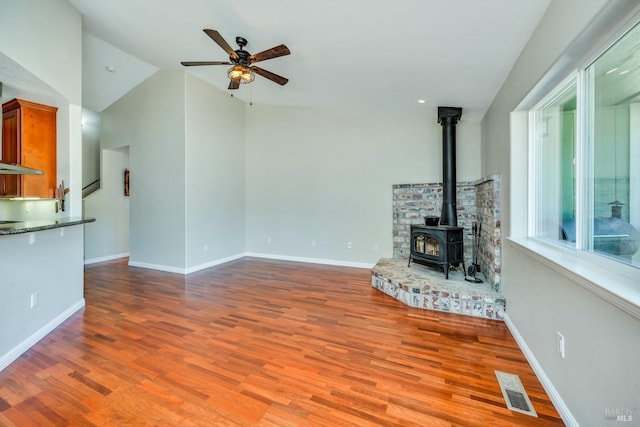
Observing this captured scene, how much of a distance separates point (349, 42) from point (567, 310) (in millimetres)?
2741

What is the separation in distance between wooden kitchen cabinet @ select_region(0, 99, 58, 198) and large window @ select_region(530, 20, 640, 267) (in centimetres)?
488

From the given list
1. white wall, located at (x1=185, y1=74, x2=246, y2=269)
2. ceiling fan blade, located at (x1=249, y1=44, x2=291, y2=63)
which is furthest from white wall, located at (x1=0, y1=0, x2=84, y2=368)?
ceiling fan blade, located at (x1=249, y1=44, x2=291, y2=63)

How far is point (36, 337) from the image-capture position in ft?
8.29

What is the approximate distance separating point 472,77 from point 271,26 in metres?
2.15

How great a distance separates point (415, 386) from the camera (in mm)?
1914

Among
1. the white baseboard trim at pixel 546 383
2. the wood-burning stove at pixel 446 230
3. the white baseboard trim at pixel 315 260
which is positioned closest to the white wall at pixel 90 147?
the white baseboard trim at pixel 315 260

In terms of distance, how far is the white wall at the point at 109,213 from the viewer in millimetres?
5797

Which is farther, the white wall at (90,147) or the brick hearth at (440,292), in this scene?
the white wall at (90,147)

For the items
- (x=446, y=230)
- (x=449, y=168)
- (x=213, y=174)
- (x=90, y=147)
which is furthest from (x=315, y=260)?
(x=90, y=147)

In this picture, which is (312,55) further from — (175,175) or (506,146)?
(175,175)

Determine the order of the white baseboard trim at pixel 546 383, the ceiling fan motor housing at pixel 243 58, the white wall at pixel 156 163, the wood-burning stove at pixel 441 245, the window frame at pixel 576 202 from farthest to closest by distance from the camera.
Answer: the white wall at pixel 156 163
the wood-burning stove at pixel 441 245
the ceiling fan motor housing at pixel 243 58
the white baseboard trim at pixel 546 383
the window frame at pixel 576 202

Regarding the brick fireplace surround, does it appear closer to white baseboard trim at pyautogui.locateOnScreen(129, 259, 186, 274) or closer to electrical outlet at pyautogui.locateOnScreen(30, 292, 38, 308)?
white baseboard trim at pyautogui.locateOnScreen(129, 259, 186, 274)

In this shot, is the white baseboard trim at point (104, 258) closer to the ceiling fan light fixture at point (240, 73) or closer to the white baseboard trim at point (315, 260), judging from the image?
the white baseboard trim at point (315, 260)

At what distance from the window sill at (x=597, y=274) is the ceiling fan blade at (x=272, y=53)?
2693 millimetres
